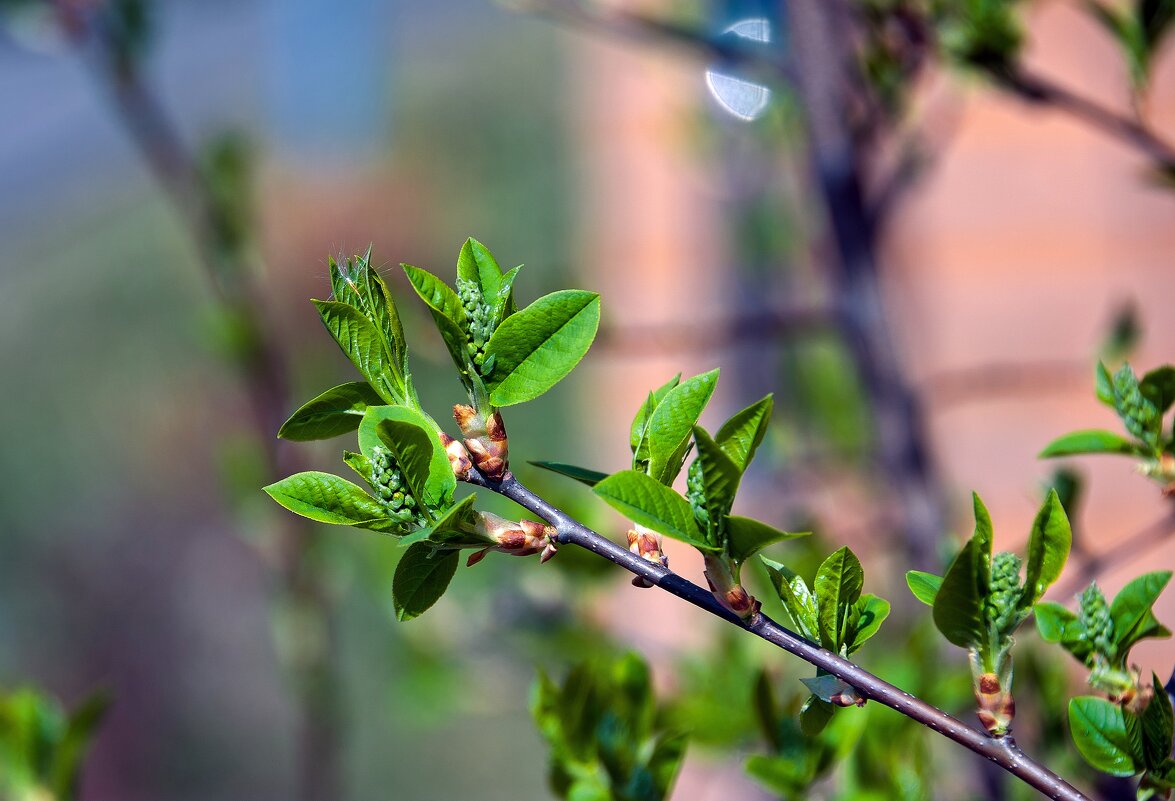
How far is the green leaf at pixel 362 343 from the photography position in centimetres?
38

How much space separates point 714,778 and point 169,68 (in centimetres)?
724

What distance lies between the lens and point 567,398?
454cm

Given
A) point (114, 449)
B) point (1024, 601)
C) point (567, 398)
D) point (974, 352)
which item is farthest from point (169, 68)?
point (1024, 601)

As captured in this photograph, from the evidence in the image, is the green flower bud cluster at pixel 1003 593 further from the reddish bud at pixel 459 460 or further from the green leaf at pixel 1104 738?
the reddish bud at pixel 459 460

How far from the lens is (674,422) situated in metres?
0.40

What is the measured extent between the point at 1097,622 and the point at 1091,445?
11 cm

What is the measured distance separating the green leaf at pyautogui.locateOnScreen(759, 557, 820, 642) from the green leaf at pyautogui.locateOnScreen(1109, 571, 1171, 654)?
0.13 meters

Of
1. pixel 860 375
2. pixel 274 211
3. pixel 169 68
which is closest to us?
pixel 860 375

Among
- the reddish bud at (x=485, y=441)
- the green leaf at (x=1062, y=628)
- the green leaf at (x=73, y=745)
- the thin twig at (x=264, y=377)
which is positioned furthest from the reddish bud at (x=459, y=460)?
the thin twig at (x=264, y=377)

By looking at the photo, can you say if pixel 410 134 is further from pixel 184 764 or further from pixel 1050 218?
pixel 1050 218

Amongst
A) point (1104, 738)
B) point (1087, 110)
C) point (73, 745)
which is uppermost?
point (1087, 110)

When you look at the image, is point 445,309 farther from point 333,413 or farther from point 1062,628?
point 1062,628

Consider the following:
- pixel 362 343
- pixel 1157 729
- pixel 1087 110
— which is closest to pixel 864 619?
pixel 1157 729

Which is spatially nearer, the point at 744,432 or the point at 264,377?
the point at 744,432
